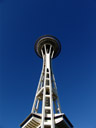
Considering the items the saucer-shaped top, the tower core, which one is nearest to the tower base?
the tower core

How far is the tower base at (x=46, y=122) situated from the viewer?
1338 inches

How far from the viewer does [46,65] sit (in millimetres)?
50656

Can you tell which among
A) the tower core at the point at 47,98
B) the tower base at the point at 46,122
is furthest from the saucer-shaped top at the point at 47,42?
the tower base at the point at 46,122

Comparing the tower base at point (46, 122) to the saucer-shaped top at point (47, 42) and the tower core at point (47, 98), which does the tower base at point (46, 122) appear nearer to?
the tower core at point (47, 98)

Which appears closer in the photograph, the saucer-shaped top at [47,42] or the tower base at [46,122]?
the tower base at [46,122]

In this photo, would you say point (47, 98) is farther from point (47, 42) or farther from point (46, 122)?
point (47, 42)

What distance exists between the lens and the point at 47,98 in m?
42.5

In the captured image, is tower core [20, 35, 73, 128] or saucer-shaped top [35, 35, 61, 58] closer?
tower core [20, 35, 73, 128]

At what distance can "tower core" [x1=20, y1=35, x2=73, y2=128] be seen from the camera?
34312 millimetres

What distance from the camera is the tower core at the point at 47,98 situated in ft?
113

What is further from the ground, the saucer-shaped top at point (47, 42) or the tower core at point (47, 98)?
the saucer-shaped top at point (47, 42)

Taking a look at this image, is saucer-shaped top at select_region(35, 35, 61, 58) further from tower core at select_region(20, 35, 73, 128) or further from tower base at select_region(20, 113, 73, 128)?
tower base at select_region(20, 113, 73, 128)

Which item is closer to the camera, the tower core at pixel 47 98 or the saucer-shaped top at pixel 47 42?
the tower core at pixel 47 98

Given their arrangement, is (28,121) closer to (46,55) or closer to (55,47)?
(46,55)
